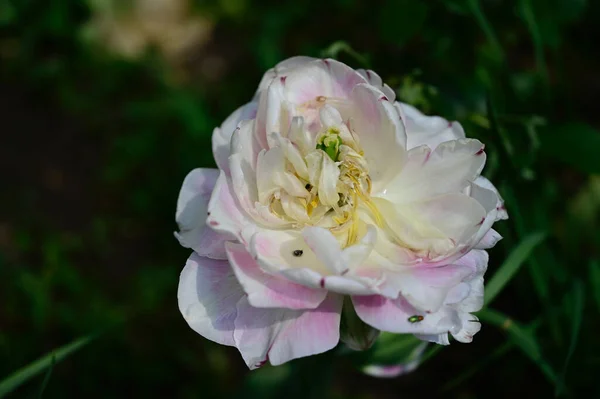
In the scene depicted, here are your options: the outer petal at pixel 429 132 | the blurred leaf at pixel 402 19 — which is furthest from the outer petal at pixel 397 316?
the blurred leaf at pixel 402 19

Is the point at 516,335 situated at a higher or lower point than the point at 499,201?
lower

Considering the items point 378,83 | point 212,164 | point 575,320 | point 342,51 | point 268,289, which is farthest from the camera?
point 212,164

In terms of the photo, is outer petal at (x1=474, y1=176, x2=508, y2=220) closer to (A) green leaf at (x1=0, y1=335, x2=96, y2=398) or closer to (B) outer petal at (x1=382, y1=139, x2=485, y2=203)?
(B) outer petal at (x1=382, y1=139, x2=485, y2=203)

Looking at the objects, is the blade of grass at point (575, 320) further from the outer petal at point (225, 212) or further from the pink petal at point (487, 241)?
the outer petal at point (225, 212)

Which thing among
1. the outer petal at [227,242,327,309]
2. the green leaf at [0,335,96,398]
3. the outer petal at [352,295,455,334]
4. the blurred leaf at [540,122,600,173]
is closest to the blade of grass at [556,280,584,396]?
the blurred leaf at [540,122,600,173]

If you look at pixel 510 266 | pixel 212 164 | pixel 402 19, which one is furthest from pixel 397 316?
pixel 212 164

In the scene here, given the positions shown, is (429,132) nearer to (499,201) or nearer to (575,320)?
(499,201)

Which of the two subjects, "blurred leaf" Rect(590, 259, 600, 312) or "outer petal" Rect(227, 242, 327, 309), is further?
"blurred leaf" Rect(590, 259, 600, 312)
